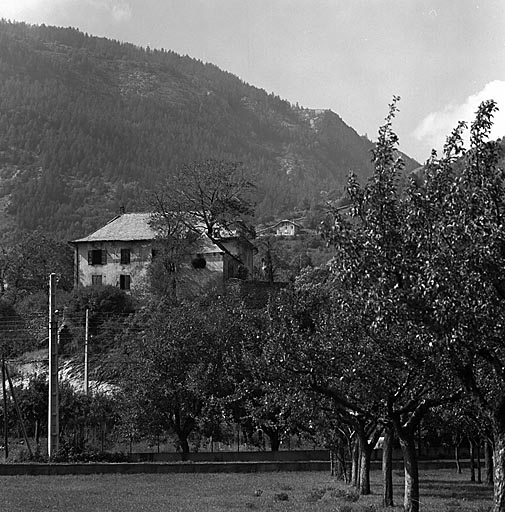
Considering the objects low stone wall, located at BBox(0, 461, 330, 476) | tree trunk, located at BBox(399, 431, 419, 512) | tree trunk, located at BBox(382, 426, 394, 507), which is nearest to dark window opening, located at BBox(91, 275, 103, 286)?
low stone wall, located at BBox(0, 461, 330, 476)

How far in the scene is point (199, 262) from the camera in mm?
94312

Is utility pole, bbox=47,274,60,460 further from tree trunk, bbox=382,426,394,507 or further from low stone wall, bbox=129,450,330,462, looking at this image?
tree trunk, bbox=382,426,394,507

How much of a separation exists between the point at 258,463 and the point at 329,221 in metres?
34.7

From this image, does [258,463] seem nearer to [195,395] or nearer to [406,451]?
[195,395]

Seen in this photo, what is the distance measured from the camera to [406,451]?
27891 millimetres

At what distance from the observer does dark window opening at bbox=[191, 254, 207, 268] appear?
94.3 meters

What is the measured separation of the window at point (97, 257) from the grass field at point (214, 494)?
173 ft

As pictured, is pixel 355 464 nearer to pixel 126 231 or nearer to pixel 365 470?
pixel 365 470

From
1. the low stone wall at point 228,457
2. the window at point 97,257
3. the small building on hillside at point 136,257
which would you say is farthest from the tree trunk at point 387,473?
the window at point 97,257

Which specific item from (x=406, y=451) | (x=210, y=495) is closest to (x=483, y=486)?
(x=210, y=495)

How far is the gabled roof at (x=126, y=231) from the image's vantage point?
328 ft

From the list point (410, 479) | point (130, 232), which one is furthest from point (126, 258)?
point (410, 479)

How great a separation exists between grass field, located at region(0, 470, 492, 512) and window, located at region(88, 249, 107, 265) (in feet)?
173

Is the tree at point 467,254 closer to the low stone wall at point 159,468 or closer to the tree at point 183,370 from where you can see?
Answer: the low stone wall at point 159,468
